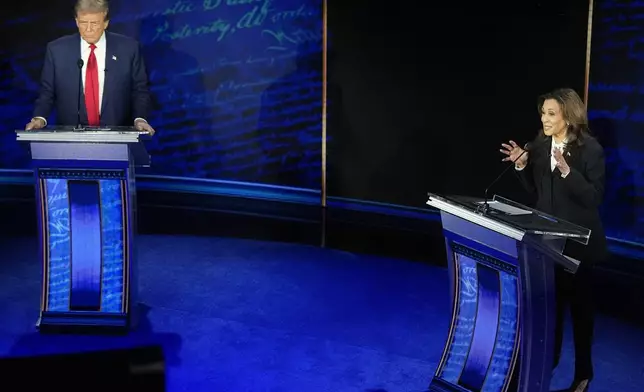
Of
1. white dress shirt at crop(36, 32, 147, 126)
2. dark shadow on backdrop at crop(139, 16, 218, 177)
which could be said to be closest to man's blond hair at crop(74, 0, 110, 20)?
white dress shirt at crop(36, 32, 147, 126)

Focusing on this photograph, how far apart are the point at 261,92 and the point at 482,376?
4.31 m

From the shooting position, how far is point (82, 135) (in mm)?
3645

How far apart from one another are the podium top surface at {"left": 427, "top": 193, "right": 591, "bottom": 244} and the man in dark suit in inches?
65.7

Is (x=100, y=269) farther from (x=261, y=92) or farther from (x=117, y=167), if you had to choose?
(x=261, y=92)

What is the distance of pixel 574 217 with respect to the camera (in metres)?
3.20

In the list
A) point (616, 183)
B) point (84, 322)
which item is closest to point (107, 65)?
point (84, 322)

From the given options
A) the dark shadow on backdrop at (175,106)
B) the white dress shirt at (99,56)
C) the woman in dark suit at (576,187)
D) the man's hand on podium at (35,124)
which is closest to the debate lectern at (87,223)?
the man's hand on podium at (35,124)

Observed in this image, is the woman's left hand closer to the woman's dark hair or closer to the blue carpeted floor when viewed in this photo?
the woman's dark hair

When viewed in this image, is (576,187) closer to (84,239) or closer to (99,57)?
(84,239)

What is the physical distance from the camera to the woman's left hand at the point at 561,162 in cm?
299

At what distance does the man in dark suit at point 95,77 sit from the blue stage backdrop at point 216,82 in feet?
9.21

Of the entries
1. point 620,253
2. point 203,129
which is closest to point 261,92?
point 203,129

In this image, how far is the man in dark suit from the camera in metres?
4.02

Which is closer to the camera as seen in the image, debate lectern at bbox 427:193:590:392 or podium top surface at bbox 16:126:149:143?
debate lectern at bbox 427:193:590:392
